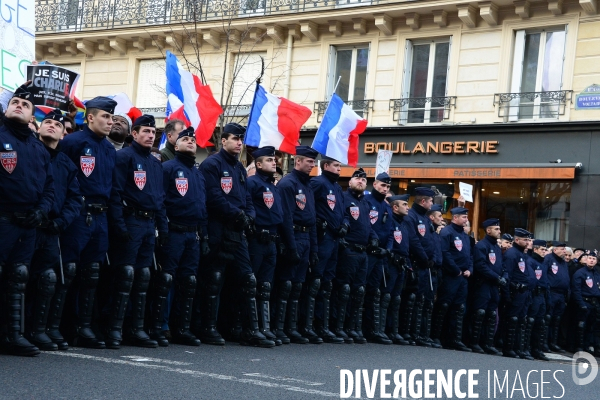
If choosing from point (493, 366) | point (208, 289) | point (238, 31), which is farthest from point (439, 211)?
point (238, 31)

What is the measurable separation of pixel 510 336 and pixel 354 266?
4.49m

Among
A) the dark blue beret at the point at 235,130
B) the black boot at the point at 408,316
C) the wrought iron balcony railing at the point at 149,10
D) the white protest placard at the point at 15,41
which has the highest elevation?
the wrought iron balcony railing at the point at 149,10

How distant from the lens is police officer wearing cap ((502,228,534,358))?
14430mm

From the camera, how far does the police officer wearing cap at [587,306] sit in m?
16.6

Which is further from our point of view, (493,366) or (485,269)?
(485,269)

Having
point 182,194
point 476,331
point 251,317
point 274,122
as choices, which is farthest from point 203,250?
point 476,331

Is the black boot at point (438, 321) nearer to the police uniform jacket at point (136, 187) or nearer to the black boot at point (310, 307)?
the black boot at point (310, 307)

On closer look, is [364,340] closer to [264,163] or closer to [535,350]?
[264,163]

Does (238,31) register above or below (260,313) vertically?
above

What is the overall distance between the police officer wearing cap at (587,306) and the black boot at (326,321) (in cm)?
738

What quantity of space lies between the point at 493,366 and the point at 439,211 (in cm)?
427

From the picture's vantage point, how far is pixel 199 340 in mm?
8750

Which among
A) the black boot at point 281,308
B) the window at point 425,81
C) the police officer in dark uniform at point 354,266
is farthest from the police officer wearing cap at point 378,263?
the window at point 425,81

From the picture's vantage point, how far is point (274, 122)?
11703mm
